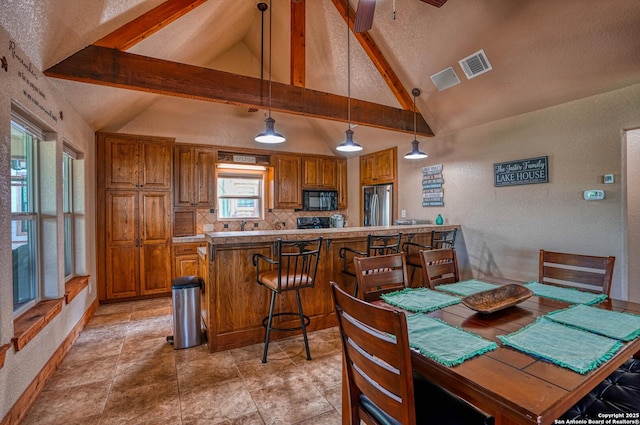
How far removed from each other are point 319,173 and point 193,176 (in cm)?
237

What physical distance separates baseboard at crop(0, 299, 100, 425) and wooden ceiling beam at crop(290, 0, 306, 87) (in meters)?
3.50

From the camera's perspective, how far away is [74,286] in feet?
9.76

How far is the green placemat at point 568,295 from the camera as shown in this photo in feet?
5.41

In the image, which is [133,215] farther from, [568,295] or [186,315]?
[568,295]

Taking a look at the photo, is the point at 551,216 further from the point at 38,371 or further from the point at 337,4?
the point at 38,371

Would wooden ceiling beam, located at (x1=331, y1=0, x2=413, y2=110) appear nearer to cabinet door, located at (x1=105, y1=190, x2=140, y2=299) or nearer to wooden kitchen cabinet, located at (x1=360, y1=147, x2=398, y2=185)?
wooden kitchen cabinet, located at (x1=360, y1=147, x2=398, y2=185)

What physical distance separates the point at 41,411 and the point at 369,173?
521 centimetres

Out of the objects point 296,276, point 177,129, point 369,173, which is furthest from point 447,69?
point 177,129

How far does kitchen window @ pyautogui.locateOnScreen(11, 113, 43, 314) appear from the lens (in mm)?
2127

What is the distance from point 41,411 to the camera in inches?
75.5

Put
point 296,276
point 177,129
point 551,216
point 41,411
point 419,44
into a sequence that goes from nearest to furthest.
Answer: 1. point 41,411
2. point 296,276
3. point 551,216
4. point 419,44
5. point 177,129

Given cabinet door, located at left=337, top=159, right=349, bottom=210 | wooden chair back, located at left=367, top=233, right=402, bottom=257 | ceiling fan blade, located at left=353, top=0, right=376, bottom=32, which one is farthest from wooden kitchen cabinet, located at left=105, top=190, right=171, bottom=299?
ceiling fan blade, located at left=353, top=0, right=376, bottom=32

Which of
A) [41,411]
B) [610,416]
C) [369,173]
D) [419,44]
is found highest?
[419,44]

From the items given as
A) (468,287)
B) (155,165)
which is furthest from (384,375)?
(155,165)
